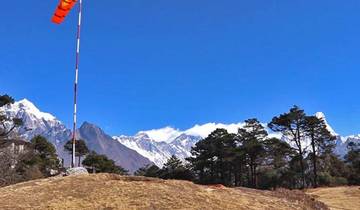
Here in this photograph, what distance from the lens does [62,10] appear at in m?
22.2

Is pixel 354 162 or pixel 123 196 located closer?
pixel 123 196

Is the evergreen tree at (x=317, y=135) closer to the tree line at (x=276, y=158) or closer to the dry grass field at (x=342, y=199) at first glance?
the tree line at (x=276, y=158)

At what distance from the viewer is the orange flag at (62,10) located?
72.7 feet

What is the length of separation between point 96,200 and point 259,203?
554 centimetres

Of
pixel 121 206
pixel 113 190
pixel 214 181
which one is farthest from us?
pixel 214 181

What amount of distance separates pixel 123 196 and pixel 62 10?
10.6 m

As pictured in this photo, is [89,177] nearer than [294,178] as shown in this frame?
Yes

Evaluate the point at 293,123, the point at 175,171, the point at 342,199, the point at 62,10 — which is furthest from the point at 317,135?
the point at 62,10

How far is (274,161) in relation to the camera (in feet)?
266

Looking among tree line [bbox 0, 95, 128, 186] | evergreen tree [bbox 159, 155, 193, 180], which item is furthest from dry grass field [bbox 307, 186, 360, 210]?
evergreen tree [bbox 159, 155, 193, 180]

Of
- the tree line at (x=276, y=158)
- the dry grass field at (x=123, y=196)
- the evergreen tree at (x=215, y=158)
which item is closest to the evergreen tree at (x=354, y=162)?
the tree line at (x=276, y=158)

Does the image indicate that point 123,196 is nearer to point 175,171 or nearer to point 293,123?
point 293,123

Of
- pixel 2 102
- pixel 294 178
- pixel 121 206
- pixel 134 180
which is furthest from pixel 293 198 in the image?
pixel 294 178

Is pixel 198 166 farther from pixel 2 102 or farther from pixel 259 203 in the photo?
pixel 259 203
